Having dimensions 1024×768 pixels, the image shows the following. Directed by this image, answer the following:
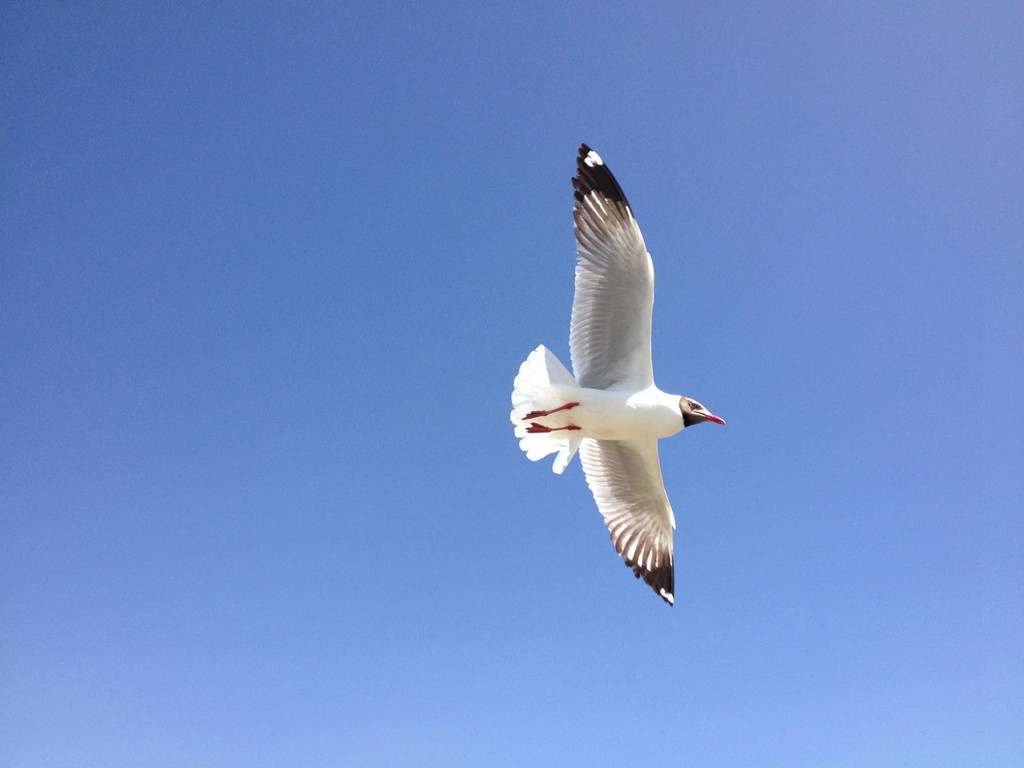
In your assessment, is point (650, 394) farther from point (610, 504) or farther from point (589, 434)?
point (610, 504)

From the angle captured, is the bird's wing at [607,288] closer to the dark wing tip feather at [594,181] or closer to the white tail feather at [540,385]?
the dark wing tip feather at [594,181]

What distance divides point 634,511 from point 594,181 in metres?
2.73

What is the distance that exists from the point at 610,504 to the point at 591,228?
2.38 metres

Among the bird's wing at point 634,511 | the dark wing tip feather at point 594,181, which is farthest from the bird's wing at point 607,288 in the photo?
the bird's wing at point 634,511

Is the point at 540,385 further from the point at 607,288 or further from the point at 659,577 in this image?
the point at 659,577

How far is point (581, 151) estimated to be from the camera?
619cm

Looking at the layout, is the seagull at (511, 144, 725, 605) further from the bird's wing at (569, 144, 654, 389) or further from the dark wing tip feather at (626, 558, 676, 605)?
the dark wing tip feather at (626, 558, 676, 605)

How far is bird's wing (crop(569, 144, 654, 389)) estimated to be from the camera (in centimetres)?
572

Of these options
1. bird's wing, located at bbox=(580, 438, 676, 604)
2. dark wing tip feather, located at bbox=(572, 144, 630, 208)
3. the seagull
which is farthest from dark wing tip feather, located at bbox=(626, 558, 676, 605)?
dark wing tip feather, located at bbox=(572, 144, 630, 208)

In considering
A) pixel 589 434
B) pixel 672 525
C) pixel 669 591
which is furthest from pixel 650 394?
pixel 669 591

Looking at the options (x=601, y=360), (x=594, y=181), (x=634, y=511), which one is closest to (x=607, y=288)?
(x=601, y=360)

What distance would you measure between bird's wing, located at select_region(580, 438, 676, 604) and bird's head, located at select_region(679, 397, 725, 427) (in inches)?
28.5

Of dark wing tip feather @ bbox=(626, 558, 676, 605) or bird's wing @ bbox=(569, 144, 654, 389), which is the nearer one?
bird's wing @ bbox=(569, 144, 654, 389)

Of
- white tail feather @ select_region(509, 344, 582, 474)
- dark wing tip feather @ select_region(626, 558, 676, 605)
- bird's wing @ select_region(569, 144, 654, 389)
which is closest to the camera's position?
bird's wing @ select_region(569, 144, 654, 389)
